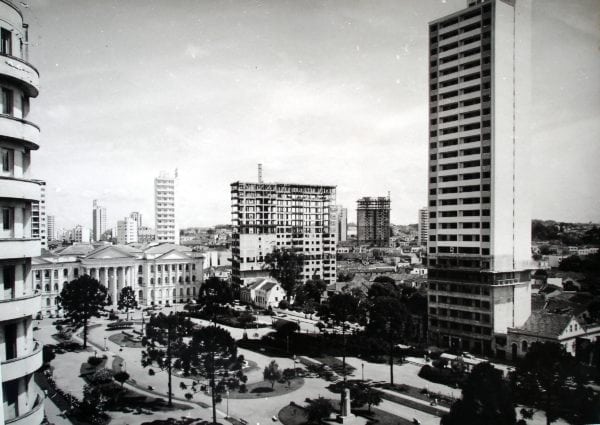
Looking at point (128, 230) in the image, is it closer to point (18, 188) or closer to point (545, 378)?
point (18, 188)

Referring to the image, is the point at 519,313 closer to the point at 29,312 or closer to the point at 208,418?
the point at 208,418

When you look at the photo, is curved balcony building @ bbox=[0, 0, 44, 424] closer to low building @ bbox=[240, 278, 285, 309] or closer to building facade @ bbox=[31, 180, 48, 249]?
building facade @ bbox=[31, 180, 48, 249]

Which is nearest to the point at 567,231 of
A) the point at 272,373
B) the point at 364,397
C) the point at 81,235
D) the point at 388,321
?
the point at 388,321

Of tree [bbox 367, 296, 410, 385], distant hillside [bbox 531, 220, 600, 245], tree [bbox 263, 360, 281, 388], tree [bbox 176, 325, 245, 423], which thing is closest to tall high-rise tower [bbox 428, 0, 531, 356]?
distant hillside [bbox 531, 220, 600, 245]

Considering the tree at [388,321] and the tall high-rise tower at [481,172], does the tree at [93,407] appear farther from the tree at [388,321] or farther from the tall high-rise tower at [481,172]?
the tall high-rise tower at [481,172]

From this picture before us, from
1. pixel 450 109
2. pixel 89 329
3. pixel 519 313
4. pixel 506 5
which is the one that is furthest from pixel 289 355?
pixel 506 5
